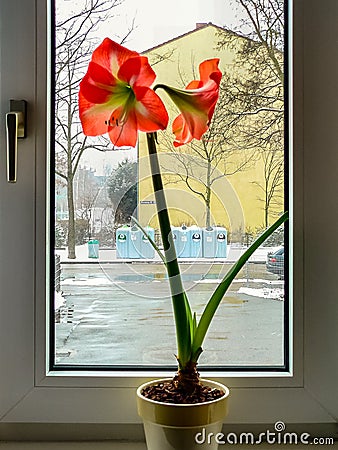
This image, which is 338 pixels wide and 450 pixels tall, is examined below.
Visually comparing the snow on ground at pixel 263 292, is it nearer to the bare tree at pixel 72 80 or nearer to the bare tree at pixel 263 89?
the bare tree at pixel 263 89

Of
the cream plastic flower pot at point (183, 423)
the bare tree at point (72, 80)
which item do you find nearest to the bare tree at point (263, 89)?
the bare tree at point (72, 80)

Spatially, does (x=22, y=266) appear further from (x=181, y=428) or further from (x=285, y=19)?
(x=285, y=19)

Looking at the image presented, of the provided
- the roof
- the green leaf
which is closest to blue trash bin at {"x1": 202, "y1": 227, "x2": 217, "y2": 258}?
the green leaf

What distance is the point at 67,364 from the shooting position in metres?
1.08

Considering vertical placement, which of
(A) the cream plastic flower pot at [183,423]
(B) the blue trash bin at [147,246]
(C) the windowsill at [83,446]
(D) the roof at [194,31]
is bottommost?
(C) the windowsill at [83,446]

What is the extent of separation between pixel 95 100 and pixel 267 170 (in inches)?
13.5

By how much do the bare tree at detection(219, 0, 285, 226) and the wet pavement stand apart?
141mm

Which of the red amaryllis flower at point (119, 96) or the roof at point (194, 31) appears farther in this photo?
the roof at point (194, 31)

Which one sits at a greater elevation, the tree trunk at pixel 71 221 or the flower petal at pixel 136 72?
the flower petal at pixel 136 72

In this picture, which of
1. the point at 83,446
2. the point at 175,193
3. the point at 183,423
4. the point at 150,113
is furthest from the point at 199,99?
the point at 83,446

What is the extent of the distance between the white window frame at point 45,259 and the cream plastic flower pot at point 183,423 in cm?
15

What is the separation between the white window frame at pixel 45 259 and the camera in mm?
1048

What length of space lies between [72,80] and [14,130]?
0.48ft

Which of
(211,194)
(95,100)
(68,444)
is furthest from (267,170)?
(68,444)
